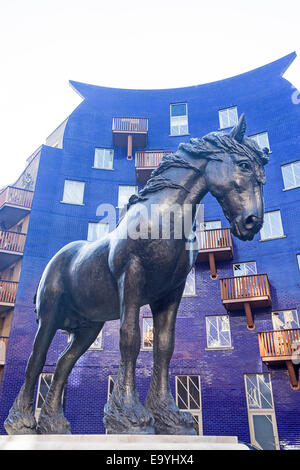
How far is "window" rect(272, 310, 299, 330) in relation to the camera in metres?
17.1

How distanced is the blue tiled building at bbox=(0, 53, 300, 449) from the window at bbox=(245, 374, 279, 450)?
4cm

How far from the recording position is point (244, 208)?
11.3 ft

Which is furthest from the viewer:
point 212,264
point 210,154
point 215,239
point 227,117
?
point 227,117

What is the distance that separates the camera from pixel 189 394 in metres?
16.9

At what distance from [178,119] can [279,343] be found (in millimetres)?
14512

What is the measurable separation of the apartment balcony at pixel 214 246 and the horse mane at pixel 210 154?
15.0m

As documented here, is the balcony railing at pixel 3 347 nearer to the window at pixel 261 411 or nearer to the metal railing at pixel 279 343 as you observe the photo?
the window at pixel 261 411

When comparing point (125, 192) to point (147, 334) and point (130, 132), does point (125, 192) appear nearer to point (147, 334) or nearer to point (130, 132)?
point (130, 132)

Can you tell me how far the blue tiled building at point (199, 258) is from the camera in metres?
16.1

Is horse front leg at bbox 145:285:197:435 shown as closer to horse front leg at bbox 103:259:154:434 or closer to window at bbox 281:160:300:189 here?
horse front leg at bbox 103:259:154:434

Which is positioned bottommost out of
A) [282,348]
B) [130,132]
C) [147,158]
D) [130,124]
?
[282,348]

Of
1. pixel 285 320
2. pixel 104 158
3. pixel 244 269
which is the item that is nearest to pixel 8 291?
pixel 104 158

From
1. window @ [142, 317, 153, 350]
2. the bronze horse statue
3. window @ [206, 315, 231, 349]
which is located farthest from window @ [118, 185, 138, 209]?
the bronze horse statue
